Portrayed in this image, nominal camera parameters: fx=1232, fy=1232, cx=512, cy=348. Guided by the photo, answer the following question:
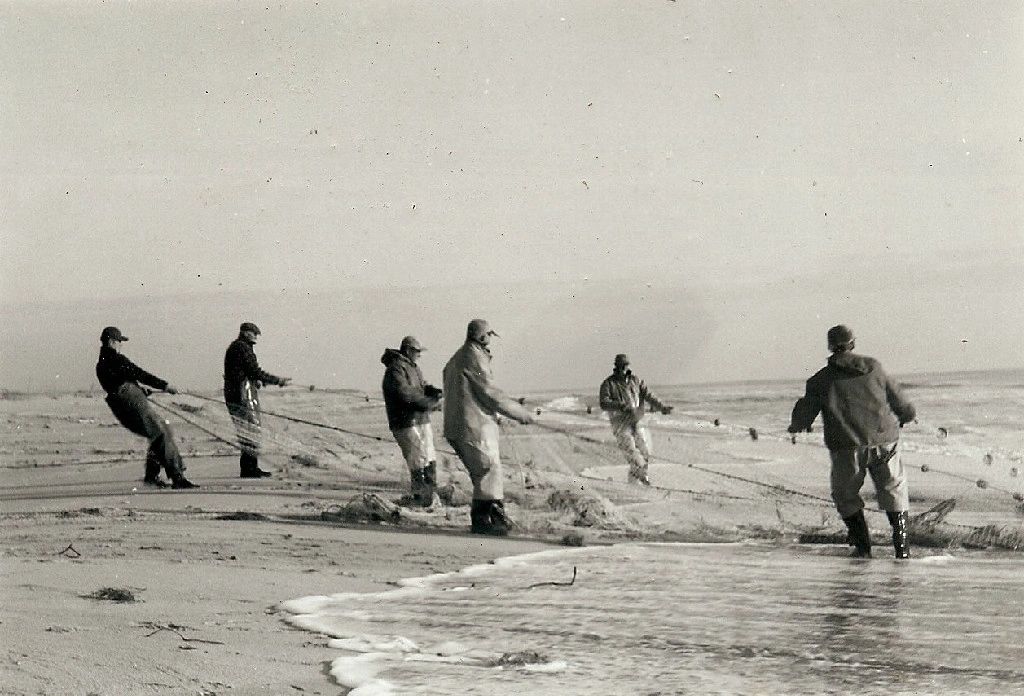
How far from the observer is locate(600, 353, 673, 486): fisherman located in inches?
580

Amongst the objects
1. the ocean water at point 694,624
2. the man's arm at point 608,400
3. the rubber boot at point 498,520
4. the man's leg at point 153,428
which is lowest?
the ocean water at point 694,624

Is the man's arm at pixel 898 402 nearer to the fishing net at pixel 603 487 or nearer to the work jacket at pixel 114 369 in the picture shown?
the fishing net at pixel 603 487

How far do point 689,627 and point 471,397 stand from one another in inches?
164

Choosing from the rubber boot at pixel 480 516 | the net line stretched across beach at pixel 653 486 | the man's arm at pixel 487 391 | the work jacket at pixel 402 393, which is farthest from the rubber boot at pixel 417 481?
the man's arm at pixel 487 391

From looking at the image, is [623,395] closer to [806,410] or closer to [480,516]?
[480,516]

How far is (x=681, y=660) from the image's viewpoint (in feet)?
20.2

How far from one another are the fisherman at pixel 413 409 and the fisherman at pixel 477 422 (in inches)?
46.9

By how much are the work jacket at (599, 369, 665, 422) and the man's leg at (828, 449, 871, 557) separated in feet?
17.0

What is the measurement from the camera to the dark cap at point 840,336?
973 cm

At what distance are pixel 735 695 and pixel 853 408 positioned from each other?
4512 mm

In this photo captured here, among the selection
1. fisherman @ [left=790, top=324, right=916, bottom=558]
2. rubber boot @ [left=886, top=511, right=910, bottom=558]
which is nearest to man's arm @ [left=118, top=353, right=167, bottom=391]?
fisherman @ [left=790, top=324, right=916, bottom=558]

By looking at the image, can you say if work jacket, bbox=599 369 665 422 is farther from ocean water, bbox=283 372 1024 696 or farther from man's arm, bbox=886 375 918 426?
man's arm, bbox=886 375 918 426

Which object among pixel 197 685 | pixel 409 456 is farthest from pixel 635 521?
pixel 197 685

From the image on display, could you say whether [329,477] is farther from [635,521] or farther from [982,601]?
[982,601]
